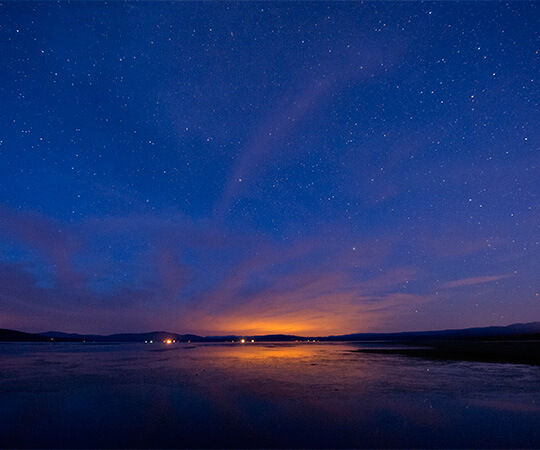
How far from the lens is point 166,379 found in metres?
18.4

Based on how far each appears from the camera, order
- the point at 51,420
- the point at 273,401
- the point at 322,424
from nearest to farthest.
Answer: the point at 322,424 < the point at 51,420 < the point at 273,401

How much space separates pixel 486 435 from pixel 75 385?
18120mm

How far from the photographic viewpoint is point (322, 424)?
9.32m

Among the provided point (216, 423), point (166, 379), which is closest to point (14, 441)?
point (216, 423)

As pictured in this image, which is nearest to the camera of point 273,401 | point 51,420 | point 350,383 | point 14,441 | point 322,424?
point 14,441

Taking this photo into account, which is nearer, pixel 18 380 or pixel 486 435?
pixel 486 435

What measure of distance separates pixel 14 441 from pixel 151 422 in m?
3.40

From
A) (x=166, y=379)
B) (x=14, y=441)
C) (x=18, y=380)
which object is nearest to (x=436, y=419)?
(x=14, y=441)

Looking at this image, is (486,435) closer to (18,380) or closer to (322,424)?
(322,424)

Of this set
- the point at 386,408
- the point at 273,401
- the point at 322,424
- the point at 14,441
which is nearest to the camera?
the point at 14,441

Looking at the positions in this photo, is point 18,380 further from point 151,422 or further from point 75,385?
point 151,422

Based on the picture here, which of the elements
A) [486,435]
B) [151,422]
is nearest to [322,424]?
[486,435]

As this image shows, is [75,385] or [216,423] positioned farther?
[75,385]

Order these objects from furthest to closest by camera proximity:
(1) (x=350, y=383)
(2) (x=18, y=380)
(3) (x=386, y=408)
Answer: (2) (x=18, y=380) < (1) (x=350, y=383) < (3) (x=386, y=408)
